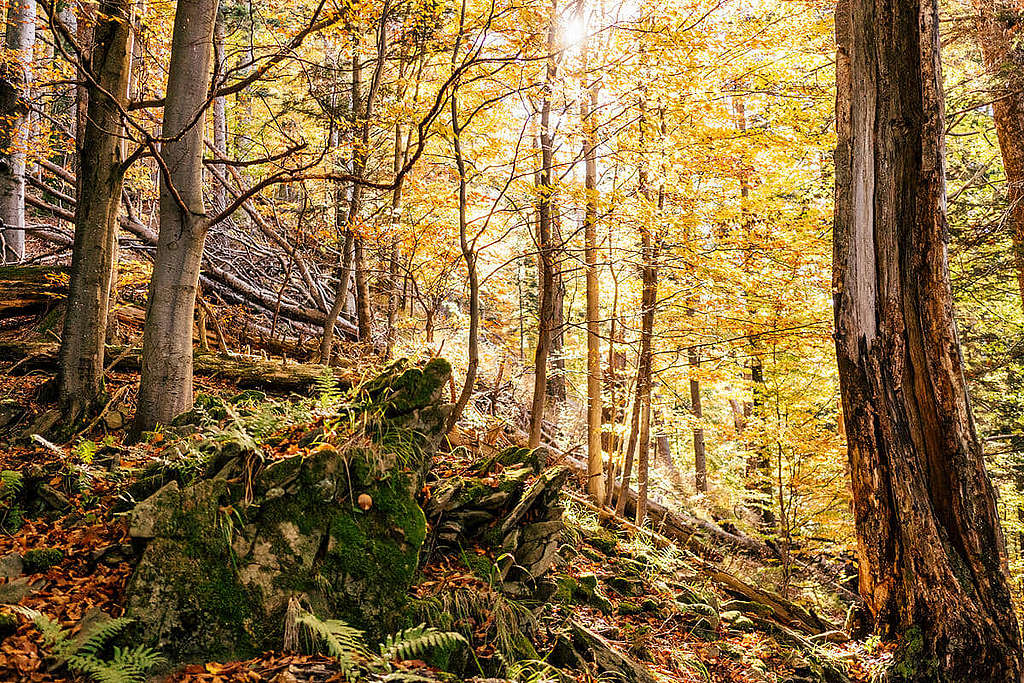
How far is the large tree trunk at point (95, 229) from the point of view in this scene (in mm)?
5605

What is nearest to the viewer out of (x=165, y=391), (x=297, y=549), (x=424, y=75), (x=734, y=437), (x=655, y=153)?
(x=297, y=549)

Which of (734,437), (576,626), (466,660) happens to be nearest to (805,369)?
(734,437)

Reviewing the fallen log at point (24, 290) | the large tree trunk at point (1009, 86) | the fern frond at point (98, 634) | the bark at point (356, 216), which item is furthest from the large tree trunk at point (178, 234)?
the large tree trunk at point (1009, 86)

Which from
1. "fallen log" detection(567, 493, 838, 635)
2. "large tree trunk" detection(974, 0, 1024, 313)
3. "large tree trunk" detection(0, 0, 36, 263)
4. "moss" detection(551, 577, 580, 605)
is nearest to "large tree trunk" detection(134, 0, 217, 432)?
"large tree trunk" detection(0, 0, 36, 263)

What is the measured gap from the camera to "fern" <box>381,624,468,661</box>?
3.48 m

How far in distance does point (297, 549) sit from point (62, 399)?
348 centimetres

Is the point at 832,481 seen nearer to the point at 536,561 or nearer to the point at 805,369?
the point at 805,369

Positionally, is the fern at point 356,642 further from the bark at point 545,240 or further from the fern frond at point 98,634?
the bark at point 545,240

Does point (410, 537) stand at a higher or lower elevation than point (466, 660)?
higher

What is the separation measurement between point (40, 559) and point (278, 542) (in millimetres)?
1512

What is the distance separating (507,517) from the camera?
5059mm

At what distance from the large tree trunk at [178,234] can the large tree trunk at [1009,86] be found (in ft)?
27.0

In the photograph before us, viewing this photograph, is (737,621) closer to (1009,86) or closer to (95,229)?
(1009,86)

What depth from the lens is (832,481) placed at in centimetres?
1005
